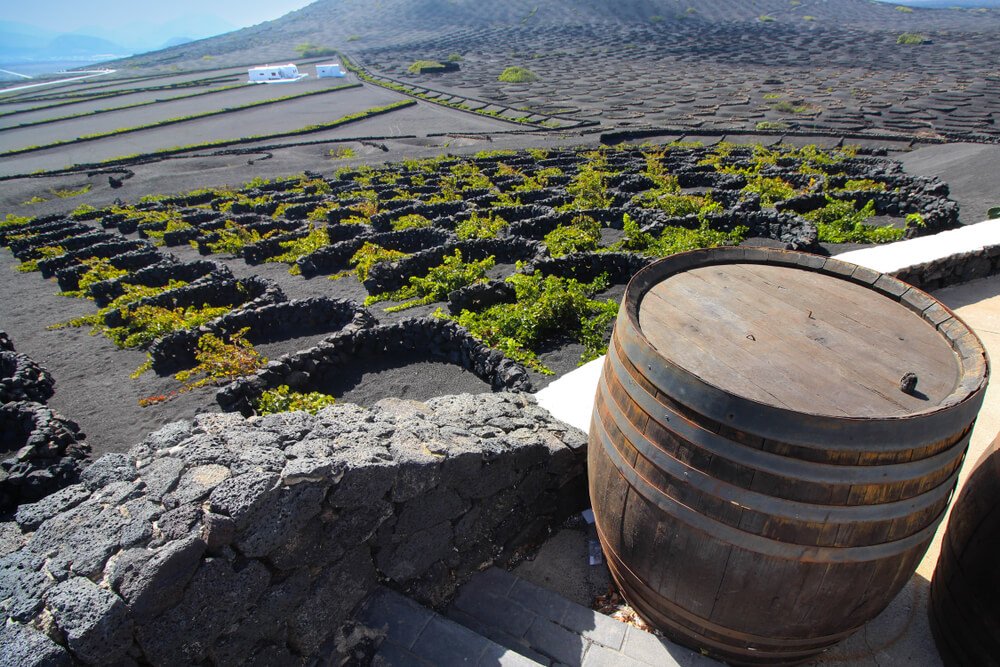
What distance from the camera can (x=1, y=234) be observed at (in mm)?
20812

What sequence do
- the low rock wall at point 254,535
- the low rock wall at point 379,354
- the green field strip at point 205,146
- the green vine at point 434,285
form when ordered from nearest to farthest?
the low rock wall at point 254,535 < the low rock wall at point 379,354 < the green vine at point 434,285 < the green field strip at point 205,146

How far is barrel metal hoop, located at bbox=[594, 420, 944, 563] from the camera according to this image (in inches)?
99.0

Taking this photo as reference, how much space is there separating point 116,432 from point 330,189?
1723 cm

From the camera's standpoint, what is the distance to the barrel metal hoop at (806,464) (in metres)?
2.31

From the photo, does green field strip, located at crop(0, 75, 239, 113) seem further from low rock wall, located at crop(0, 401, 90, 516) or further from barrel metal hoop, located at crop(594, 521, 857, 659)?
barrel metal hoop, located at crop(594, 521, 857, 659)

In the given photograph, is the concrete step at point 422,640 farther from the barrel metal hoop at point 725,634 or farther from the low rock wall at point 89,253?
the low rock wall at point 89,253

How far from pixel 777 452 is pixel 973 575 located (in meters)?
1.73

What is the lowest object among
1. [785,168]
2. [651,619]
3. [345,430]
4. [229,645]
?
[785,168]

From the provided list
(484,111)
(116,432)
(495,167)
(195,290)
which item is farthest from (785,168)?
(484,111)

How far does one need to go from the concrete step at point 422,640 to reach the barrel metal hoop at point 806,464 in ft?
5.89

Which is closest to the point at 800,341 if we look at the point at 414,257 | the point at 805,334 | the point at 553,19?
the point at 805,334

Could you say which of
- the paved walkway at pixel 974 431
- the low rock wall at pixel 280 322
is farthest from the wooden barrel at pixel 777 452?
the low rock wall at pixel 280 322

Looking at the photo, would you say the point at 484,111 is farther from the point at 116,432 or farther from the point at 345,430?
the point at 345,430

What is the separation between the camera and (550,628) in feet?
12.0
